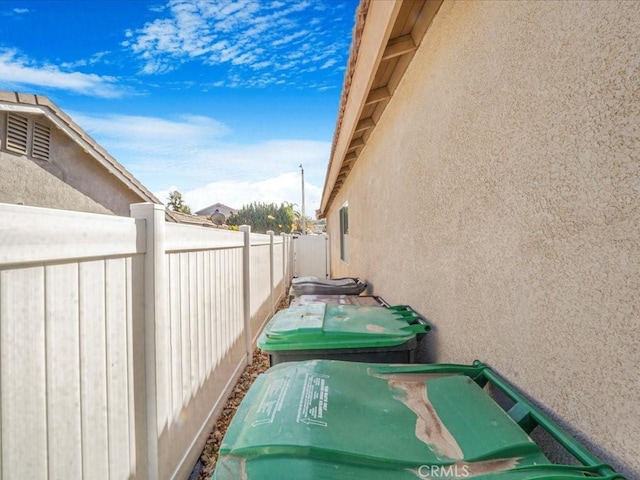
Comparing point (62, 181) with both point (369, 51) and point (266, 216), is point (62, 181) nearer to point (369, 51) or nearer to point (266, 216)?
point (369, 51)

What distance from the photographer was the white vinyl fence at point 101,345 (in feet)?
4.01

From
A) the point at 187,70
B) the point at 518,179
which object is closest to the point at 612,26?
the point at 518,179

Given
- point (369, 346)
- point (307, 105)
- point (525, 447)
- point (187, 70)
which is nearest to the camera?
point (525, 447)

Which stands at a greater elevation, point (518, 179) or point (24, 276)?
point (518, 179)

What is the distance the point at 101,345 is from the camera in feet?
5.57

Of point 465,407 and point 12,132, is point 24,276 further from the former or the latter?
point 12,132

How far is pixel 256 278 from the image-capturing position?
6.10 meters

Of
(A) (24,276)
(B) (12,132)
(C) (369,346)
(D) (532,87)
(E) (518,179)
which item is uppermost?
(B) (12,132)

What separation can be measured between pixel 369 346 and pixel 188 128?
21880 mm

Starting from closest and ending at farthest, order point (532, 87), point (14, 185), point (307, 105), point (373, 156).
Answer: point (532, 87) < point (373, 156) < point (14, 185) < point (307, 105)

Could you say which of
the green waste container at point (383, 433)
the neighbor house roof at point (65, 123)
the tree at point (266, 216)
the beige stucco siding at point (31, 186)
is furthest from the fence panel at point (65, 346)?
the tree at point (266, 216)

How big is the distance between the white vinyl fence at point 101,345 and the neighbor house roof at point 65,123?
731cm

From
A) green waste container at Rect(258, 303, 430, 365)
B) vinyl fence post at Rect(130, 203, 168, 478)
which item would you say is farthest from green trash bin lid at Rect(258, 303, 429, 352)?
vinyl fence post at Rect(130, 203, 168, 478)

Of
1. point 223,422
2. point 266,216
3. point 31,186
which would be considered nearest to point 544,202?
point 223,422
